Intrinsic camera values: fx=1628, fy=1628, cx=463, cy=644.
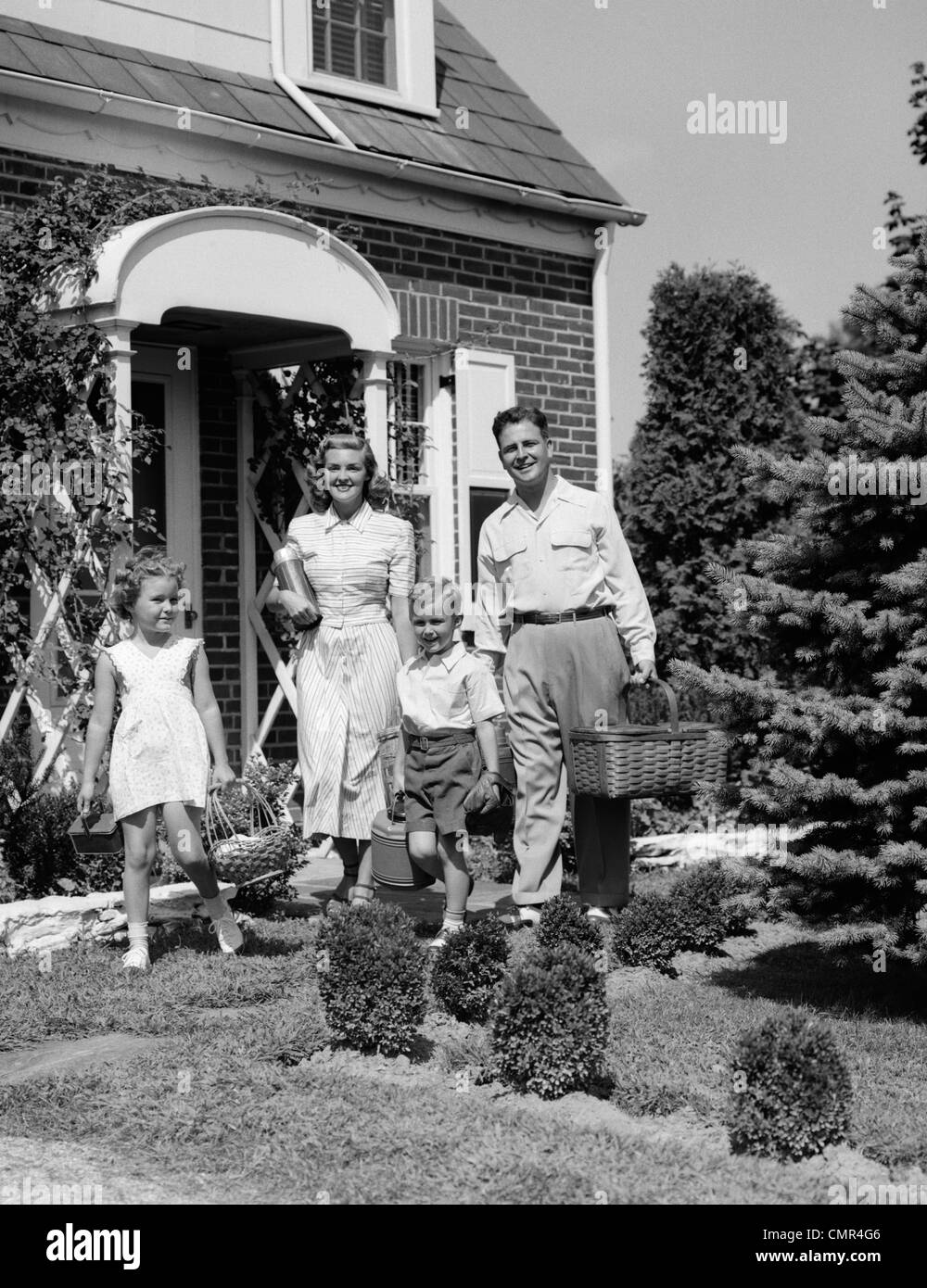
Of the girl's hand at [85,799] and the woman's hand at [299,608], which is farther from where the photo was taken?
the woman's hand at [299,608]

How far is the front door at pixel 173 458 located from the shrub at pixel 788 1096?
5.92m

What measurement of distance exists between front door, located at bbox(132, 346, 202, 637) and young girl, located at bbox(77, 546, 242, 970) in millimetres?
3106

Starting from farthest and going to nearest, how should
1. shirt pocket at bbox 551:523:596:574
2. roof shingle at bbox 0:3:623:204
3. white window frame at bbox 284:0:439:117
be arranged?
white window frame at bbox 284:0:439:117, roof shingle at bbox 0:3:623:204, shirt pocket at bbox 551:523:596:574

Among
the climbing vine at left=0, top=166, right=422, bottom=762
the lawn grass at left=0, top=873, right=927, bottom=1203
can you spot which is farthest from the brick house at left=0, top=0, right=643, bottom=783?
the lawn grass at left=0, top=873, right=927, bottom=1203

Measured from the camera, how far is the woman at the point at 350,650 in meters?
6.83

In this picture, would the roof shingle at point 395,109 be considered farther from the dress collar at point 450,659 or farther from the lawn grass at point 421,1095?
the lawn grass at point 421,1095

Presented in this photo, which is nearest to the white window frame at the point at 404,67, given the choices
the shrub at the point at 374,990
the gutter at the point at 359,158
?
the gutter at the point at 359,158

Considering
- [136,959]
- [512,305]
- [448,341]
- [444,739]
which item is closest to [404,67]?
[512,305]

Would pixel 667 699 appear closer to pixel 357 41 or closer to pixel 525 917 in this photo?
pixel 525 917

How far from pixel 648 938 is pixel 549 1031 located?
1.75 meters

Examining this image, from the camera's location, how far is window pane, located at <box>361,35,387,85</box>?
1033 cm

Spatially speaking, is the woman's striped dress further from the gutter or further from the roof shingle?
the roof shingle
